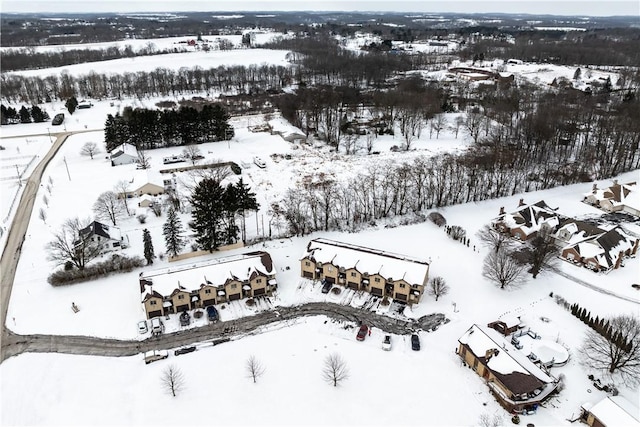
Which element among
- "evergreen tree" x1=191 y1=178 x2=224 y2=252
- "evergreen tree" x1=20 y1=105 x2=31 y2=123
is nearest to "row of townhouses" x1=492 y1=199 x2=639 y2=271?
"evergreen tree" x1=191 y1=178 x2=224 y2=252

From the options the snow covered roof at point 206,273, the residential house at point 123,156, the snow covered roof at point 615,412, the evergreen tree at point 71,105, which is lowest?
the snow covered roof at point 615,412

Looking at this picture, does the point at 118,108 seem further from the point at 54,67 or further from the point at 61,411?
the point at 61,411

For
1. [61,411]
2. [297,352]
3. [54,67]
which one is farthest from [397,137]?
[54,67]

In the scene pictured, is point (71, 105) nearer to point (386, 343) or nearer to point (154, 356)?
point (154, 356)

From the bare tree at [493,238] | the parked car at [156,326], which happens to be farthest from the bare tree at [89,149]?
the bare tree at [493,238]

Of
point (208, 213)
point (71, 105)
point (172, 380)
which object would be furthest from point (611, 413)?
point (71, 105)

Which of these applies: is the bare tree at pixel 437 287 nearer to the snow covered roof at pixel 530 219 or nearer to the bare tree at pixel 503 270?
the bare tree at pixel 503 270

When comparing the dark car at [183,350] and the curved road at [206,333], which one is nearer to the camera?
the dark car at [183,350]
